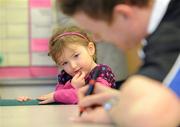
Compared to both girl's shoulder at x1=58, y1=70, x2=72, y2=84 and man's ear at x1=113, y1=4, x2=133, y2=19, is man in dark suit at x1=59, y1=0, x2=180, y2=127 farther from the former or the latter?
girl's shoulder at x1=58, y1=70, x2=72, y2=84

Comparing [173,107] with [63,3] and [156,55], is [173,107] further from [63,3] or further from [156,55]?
[63,3]

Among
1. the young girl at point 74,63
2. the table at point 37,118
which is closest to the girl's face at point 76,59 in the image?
the young girl at point 74,63

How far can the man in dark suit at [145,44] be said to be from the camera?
446 mm

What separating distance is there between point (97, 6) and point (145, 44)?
0.09 metres

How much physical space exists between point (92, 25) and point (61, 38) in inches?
36.7

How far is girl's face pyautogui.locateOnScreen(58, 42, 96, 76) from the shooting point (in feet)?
4.76

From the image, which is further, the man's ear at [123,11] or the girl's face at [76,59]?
the girl's face at [76,59]

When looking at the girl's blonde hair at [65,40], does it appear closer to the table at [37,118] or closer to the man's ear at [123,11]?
the table at [37,118]

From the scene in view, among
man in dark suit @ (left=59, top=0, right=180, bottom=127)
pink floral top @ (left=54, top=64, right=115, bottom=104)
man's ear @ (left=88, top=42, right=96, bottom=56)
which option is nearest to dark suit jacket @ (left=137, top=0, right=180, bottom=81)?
man in dark suit @ (left=59, top=0, right=180, bottom=127)

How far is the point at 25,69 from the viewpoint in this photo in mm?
2082

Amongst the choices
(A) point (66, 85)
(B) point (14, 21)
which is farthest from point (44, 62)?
(A) point (66, 85)

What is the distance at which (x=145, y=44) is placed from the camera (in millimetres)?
497

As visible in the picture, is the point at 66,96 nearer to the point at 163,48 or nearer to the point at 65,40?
the point at 65,40

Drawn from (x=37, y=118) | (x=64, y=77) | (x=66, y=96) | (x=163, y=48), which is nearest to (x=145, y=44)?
(x=163, y=48)
